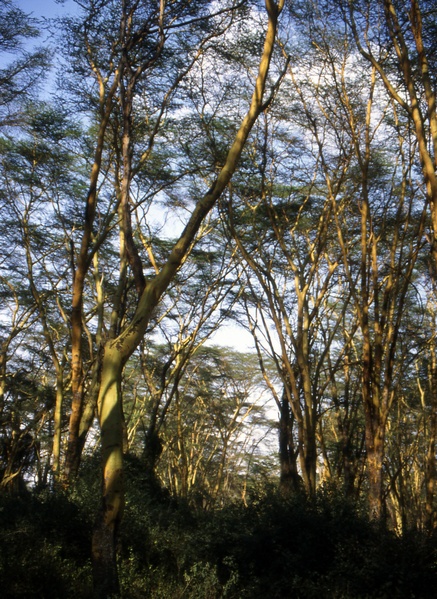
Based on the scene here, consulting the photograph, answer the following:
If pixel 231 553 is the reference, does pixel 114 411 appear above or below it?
above

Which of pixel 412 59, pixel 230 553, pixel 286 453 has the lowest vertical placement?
pixel 230 553

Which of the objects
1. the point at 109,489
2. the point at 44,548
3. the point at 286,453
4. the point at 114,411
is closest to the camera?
the point at 109,489

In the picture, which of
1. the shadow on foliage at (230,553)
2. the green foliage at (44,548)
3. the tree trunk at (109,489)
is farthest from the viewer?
the shadow on foliage at (230,553)

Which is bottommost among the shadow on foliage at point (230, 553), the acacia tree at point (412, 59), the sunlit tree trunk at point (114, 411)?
the shadow on foliage at point (230, 553)

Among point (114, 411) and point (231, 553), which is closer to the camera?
point (114, 411)

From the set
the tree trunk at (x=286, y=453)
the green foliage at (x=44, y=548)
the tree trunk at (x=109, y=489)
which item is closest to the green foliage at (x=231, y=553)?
the green foliage at (x=44, y=548)

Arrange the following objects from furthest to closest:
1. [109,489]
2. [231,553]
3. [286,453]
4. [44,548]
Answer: [286,453], [231,553], [44,548], [109,489]

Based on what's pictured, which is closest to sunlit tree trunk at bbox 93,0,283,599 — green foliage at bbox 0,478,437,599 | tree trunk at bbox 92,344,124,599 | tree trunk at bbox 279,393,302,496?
tree trunk at bbox 92,344,124,599

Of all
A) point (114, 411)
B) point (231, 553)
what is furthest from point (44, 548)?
point (231, 553)

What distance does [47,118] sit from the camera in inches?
499

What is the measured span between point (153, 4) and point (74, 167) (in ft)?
17.2

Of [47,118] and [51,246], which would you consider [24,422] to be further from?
[47,118]

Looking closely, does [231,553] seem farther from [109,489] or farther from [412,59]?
[412,59]

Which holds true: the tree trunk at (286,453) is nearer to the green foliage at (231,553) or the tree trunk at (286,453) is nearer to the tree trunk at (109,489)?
the green foliage at (231,553)
